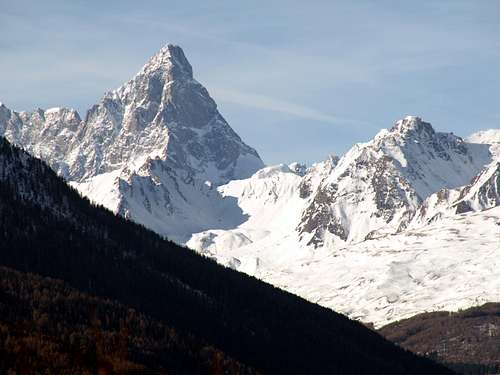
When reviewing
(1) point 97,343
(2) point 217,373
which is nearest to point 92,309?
(1) point 97,343

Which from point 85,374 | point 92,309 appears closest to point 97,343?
point 92,309

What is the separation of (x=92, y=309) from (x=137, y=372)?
958 cm

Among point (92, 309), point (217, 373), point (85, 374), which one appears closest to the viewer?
point (217, 373)

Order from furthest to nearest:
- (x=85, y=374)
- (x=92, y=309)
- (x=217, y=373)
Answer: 1. (x=85, y=374)
2. (x=92, y=309)
3. (x=217, y=373)

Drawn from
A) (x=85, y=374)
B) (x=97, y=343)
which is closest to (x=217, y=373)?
(x=97, y=343)

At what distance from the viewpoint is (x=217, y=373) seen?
106875 millimetres

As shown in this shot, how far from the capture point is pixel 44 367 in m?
199

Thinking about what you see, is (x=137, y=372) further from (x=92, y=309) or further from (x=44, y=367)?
(x=44, y=367)

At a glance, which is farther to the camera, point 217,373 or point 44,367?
point 44,367

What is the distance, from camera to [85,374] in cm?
19400

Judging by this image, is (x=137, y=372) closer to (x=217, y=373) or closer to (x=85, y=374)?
(x=217, y=373)

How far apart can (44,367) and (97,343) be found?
93.5 metres

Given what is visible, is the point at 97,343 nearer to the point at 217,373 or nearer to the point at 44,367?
the point at 217,373

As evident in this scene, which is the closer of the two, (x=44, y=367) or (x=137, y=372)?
(x=137, y=372)
